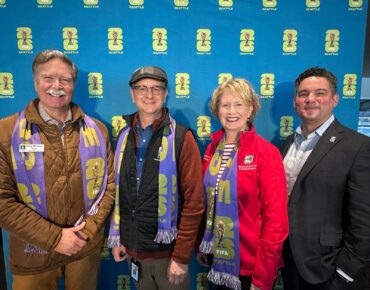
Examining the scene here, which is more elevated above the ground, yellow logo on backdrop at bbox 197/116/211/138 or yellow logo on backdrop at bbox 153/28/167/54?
yellow logo on backdrop at bbox 153/28/167/54

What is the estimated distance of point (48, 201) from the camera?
4.79 ft

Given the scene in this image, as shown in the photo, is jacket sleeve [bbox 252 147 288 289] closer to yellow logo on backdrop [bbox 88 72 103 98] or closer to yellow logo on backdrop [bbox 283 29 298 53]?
yellow logo on backdrop [bbox 283 29 298 53]

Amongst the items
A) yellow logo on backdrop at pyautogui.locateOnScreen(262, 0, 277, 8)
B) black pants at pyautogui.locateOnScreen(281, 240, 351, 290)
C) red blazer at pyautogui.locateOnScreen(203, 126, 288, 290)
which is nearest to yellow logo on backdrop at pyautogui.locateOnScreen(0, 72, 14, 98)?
red blazer at pyautogui.locateOnScreen(203, 126, 288, 290)

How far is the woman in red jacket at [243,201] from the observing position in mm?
1308

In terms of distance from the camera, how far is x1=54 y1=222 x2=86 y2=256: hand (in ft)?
4.74

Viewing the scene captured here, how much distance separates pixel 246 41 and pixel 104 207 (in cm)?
170

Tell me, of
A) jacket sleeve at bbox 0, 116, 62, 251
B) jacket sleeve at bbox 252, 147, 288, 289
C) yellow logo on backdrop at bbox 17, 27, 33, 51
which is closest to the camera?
jacket sleeve at bbox 252, 147, 288, 289

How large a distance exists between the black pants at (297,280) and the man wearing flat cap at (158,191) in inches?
28.1

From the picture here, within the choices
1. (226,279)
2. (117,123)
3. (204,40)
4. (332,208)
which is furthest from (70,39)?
(332,208)

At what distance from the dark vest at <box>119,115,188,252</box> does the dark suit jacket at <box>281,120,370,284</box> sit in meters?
0.77

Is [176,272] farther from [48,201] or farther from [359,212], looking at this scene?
[359,212]

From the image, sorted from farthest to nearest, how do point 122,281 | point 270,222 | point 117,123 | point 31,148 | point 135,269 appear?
point 122,281 < point 117,123 < point 135,269 < point 31,148 < point 270,222

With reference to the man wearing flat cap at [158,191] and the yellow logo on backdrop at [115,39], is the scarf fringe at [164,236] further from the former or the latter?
the yellow logo on backdrop at [115,39]

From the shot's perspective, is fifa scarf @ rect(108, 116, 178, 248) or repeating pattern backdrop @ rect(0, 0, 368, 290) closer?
fifa scarf @ rect(108, 116, 178, 248)
